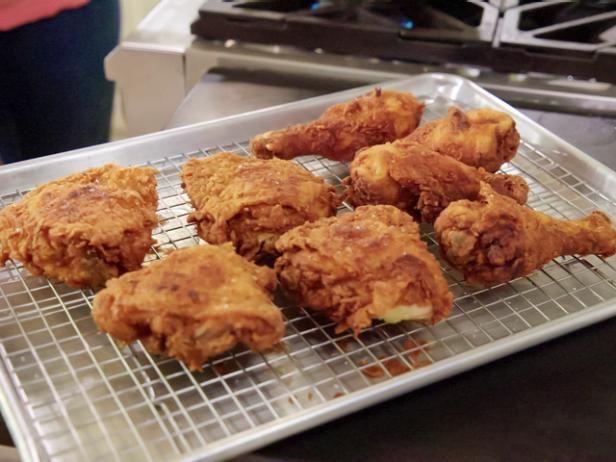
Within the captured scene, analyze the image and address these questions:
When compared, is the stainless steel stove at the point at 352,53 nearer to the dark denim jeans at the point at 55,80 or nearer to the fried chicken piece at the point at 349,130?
the dark denim jeans at the point at 55,80

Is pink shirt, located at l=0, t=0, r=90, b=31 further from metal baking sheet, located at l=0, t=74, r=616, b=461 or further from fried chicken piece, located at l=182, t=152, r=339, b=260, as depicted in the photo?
fried chicken piece, located at l=182, t=152, r=339, b=260

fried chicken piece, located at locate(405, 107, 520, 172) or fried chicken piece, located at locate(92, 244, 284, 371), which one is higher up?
fried chicken piece, located at locate(405, 107, 520, 172)

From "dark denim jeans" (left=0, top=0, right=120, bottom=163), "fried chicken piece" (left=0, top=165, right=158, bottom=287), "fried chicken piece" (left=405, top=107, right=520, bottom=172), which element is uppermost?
"fried chicken piece" (left=405, top=107, right=520, bottom=172)

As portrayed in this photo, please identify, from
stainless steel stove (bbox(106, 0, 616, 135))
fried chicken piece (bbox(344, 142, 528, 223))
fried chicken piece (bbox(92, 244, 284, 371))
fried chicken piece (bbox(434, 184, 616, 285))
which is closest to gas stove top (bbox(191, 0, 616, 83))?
stainless steel stove (bbox(106, 0, 616, 135))

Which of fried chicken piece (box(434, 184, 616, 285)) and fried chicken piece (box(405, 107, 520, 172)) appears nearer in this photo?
fried chicken piece (box(434, 184, 616, 285))

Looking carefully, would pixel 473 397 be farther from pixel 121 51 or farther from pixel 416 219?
pixel 121 51

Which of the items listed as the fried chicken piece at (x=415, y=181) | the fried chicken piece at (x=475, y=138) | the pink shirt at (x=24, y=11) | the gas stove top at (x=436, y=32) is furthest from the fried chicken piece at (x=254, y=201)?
the pink shirt at (x=24, y=11)
